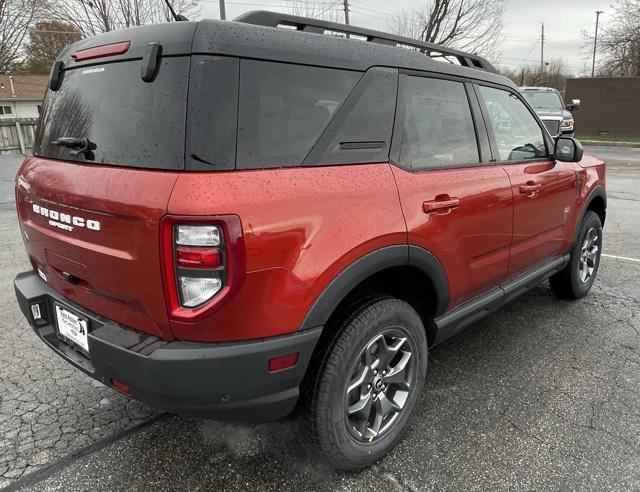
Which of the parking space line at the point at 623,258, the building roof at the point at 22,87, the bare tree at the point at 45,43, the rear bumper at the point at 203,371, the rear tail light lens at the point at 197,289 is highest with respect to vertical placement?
the bare tree at the point at 45,43

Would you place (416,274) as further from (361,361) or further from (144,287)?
(144,287)

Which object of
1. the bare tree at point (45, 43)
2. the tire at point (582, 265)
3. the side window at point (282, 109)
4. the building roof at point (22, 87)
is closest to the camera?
the side window at point (282, 109)

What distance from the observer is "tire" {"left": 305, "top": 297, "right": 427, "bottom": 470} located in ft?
6.56

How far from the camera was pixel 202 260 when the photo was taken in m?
1.62

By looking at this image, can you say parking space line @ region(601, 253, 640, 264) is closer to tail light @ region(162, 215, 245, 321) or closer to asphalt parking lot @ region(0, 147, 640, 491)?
asphalt parking lot @ region(0, 147, 640, 491)

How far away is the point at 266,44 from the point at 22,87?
41.2 meters

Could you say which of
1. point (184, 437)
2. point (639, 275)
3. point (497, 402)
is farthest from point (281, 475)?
point (639, 275)

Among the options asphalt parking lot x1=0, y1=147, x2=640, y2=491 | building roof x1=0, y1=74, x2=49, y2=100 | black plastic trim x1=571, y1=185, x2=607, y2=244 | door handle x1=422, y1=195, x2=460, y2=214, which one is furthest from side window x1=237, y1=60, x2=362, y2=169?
building roof x1=0, y1=74, x2=49, y2=100

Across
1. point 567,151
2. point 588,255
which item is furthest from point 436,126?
point 588,255

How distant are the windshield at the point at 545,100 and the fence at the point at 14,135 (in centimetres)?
1685

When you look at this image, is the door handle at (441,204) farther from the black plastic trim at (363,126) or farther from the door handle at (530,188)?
the door handle at (530,188)

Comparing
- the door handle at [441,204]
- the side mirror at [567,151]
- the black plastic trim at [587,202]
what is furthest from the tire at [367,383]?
the black plastic trim at [587,202]

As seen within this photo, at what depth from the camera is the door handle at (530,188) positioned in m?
2.98

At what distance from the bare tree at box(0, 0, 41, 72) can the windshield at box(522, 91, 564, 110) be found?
2705 cm
